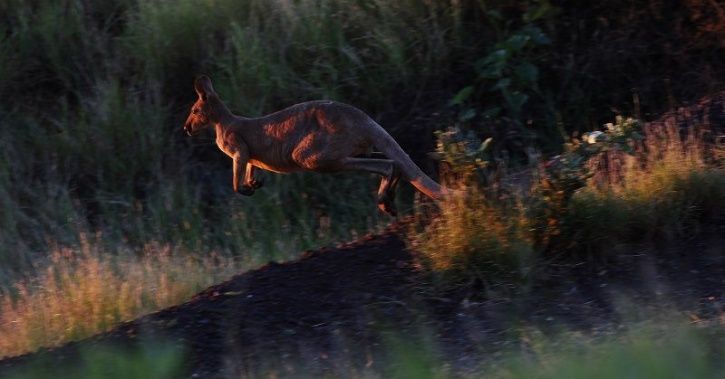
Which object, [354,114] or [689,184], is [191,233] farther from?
[689,184]

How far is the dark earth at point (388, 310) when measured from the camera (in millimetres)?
6824

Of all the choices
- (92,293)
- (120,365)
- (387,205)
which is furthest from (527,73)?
(120,365)

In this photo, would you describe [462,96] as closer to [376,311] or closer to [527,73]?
[527,73]

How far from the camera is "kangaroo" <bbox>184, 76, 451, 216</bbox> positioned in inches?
316

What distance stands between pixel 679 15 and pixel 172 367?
7.98 m

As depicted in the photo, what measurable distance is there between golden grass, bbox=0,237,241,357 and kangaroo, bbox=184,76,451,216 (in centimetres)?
111

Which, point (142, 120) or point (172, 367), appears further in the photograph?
point (142, 120)

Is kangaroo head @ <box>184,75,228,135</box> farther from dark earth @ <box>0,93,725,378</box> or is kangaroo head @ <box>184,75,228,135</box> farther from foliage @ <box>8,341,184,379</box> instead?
foliage @ <box>8,341,184,379</box>

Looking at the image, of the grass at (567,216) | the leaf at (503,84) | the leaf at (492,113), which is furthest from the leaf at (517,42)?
the grass at (567,216)

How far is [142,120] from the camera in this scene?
12.2 m

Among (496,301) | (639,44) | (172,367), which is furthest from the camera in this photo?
(639,44)

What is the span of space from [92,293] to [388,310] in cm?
248

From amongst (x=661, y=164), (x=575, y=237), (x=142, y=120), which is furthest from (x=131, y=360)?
(x=142, y=120)

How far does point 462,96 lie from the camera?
11.8 metres
